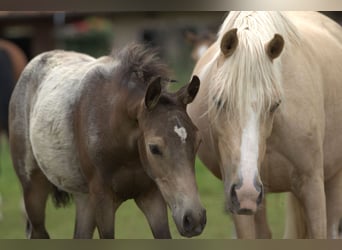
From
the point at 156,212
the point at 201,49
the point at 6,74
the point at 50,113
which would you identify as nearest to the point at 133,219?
the point at 201,49

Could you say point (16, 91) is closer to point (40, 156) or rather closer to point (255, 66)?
point (40, 156)

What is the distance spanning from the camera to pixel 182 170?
3.07 m

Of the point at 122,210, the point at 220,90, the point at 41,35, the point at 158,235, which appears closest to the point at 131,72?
the point at 220,90

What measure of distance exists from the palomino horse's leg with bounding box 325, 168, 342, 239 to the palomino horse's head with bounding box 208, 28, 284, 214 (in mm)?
897

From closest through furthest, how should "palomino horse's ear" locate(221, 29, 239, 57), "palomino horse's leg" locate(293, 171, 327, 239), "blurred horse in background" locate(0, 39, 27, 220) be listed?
"palomino horse's ear" locate(221, 29, 239, 57) < "palomino horse's leg" locate(293, 171, 327, 239) < "blurred horse in background" locate(0, 39, 27, 220)

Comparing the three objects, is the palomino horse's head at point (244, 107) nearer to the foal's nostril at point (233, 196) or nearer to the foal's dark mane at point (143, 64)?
the foal's nostril at point (233, 196)

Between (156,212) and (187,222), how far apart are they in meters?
0.55

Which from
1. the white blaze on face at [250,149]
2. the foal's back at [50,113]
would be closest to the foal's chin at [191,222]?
the white blaze on face at [250,149]

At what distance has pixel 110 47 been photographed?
18.5 meters

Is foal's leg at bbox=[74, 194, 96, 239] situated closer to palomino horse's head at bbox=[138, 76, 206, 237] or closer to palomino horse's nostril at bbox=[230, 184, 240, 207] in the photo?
palomino horse's head at bbox=[138, 76, 206, 237]

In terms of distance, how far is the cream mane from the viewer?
311cm

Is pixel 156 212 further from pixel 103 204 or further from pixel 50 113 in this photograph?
pixel 50 113

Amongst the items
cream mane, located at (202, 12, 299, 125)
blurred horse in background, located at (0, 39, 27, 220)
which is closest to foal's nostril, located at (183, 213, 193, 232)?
cream mane, located at (202, 12, 299, 125)

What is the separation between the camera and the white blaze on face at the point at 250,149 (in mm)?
2947
